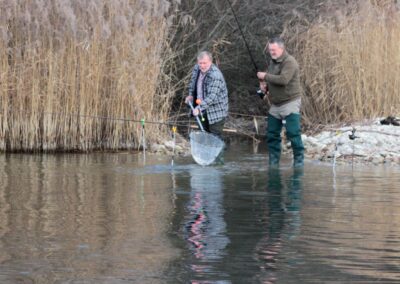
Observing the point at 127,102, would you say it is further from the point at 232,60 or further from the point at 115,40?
the point at 232,60

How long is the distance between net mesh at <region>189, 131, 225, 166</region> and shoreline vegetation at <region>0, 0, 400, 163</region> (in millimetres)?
2294

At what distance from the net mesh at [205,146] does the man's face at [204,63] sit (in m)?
0.85

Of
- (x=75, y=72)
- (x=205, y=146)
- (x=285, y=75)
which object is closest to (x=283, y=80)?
(x=285, y=75)

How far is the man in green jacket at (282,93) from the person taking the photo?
12.7 metres

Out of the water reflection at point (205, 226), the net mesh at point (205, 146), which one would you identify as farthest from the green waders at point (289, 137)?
the water reflection at point (205, 226)

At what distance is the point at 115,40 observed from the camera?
15633 millimetres

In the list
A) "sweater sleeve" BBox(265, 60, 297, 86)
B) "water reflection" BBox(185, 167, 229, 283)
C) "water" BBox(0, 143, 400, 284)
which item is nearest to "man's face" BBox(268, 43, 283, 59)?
"sweater sleeve" BBox(265, 60, 297, 86)

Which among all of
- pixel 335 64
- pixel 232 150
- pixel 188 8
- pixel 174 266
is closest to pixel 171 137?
pixel 232 150

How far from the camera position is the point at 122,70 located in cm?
1564

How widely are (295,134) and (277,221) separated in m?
4.84

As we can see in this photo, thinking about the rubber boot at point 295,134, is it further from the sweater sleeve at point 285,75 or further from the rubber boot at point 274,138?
the sweater sleeve at point 285,75

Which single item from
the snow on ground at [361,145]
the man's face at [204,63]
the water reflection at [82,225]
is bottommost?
the water reflection at [82,225]

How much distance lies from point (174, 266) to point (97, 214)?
7.81ft

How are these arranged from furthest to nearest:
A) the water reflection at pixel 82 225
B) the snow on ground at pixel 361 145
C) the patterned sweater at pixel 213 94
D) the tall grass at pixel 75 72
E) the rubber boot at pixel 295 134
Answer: the tall grass at pixel 75 72
the snow on ground at pixel 361 145
the patterned sweater at pixel 213 94
the rubber boot at pixel 295 134
the water reflection at pixel 82 225
